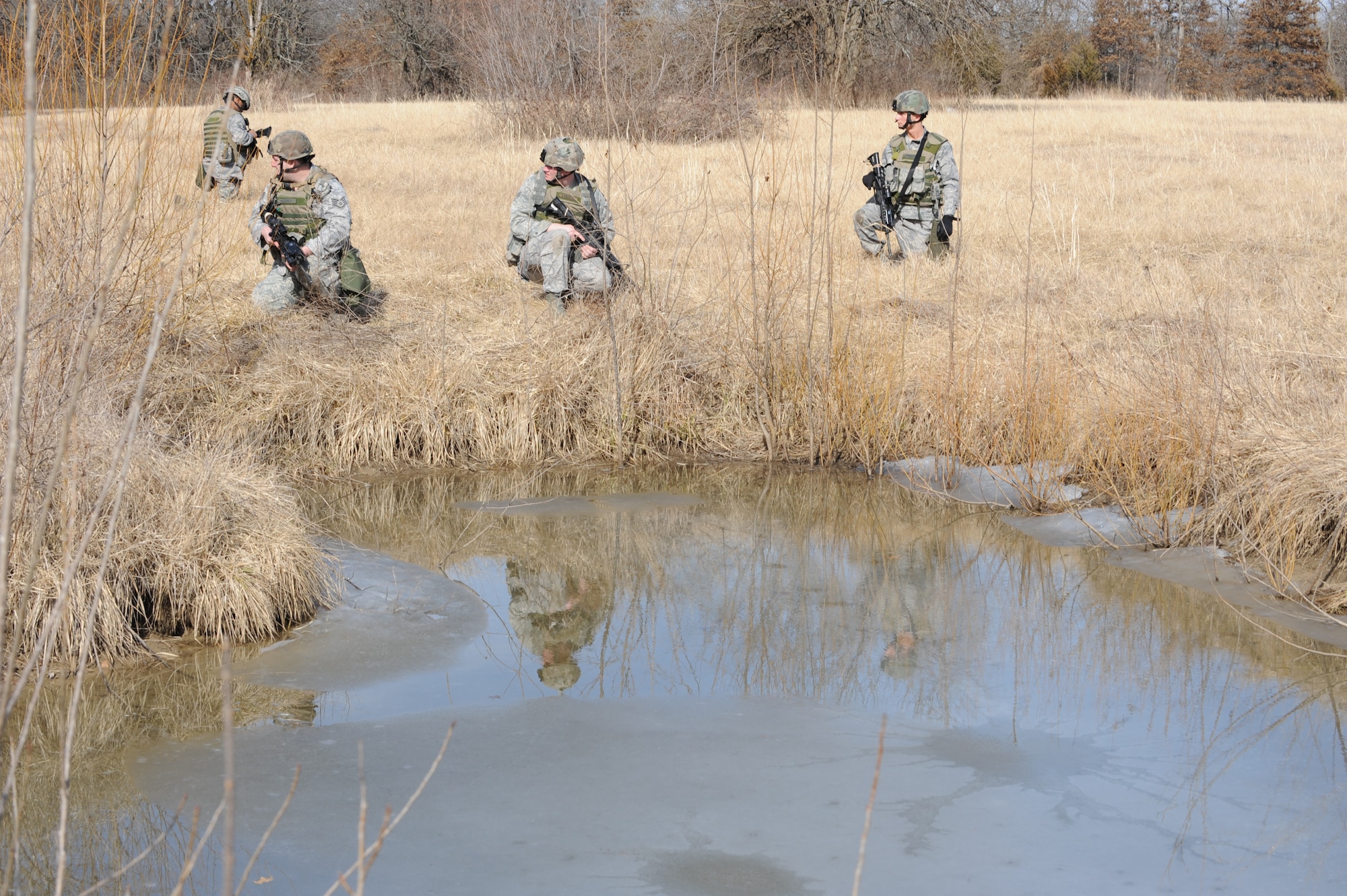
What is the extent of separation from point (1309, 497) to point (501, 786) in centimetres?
327

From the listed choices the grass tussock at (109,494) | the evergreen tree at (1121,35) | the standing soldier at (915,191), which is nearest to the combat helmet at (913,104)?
the standing soldier at (915,191)

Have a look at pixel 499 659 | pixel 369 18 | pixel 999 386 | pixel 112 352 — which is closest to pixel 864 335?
pixel 999 386

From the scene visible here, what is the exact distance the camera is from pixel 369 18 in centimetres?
3728

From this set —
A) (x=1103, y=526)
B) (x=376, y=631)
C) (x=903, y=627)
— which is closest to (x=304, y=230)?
(x=376, y=631)

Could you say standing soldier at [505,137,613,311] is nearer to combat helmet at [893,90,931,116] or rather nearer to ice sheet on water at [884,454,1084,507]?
ice sheet on water at [884,454,1084,507]

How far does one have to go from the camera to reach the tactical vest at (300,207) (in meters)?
7.55

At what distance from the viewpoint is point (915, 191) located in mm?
9250

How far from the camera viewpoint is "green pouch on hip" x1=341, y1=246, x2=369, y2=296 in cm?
754

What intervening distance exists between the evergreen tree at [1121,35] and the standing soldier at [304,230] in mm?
40011

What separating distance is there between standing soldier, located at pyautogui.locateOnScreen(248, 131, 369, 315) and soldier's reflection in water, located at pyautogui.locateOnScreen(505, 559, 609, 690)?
9.93ft

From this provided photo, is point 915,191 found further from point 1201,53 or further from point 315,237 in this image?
Answer: point 1201,53

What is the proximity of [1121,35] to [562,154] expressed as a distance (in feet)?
135

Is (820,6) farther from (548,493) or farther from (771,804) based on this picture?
(771,804)

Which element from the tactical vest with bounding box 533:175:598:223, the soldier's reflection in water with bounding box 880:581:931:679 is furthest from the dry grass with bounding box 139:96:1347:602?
the soldier's reflection in water with bounding box 880:581:931:679
